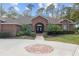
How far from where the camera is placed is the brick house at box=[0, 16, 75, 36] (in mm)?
4914

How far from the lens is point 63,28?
4.96 meters

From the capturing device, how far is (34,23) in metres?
4.95

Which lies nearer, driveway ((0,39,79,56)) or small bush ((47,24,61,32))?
driveway ((0,39,79,56))

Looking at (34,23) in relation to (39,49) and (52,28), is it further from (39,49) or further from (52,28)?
(39,49)

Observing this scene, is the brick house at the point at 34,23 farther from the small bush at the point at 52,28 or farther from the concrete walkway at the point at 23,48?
the concrete walkway at the point at 23,48

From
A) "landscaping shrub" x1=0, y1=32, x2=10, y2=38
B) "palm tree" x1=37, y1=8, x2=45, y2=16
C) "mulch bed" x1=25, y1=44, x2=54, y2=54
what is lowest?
"mulch bed" x1=25, y1=44, x2=54, y2=54

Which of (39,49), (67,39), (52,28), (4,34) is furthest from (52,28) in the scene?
(4,34)

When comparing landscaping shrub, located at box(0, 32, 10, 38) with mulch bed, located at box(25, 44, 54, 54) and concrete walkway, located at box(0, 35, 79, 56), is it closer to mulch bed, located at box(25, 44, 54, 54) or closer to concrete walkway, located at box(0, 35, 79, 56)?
concrete walkway, located at box(0, 35, 79, 56)

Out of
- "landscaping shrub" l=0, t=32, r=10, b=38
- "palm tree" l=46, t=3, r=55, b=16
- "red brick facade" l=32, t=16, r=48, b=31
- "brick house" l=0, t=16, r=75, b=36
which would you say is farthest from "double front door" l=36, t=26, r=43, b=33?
"landscaping shrub" l=0, t=32, r=10, b=38

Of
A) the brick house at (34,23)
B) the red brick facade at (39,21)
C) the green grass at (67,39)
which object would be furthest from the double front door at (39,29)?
the green grass at (67,39)

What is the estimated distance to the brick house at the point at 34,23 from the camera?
491 cm

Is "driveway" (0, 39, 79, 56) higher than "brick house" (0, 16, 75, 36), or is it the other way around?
"brick house" (0, 16, 75, 36)

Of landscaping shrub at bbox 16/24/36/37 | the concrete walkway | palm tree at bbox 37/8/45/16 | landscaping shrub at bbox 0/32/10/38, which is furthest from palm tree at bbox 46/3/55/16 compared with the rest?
landscaping shrub at bbox 0/32/10/38

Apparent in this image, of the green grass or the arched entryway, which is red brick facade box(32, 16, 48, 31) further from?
the green grass
